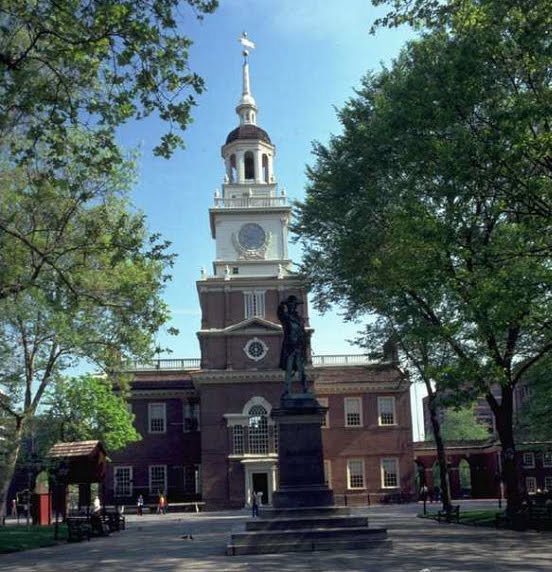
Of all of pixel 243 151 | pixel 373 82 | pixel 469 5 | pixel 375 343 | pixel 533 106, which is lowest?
pixel 375 343

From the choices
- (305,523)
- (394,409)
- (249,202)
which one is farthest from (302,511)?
(249,202)

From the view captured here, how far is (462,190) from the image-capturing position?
19844mm

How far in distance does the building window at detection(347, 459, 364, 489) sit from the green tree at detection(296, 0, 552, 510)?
28.7 meters

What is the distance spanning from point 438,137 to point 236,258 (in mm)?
36073

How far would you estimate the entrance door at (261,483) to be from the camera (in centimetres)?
5047

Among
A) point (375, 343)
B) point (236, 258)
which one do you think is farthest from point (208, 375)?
point (375, 343)

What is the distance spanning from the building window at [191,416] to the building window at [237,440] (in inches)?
227

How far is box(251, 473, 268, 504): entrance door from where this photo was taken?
1987 inches

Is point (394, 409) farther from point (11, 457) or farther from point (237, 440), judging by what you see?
point (11, 457)

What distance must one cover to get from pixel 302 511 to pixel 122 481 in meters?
38.8

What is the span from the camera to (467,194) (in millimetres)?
19266

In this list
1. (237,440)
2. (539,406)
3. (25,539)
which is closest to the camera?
(25,539)

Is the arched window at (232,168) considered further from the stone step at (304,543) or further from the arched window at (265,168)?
the stone step at (304,543)

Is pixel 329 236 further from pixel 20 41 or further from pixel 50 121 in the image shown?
pixel 50 121
